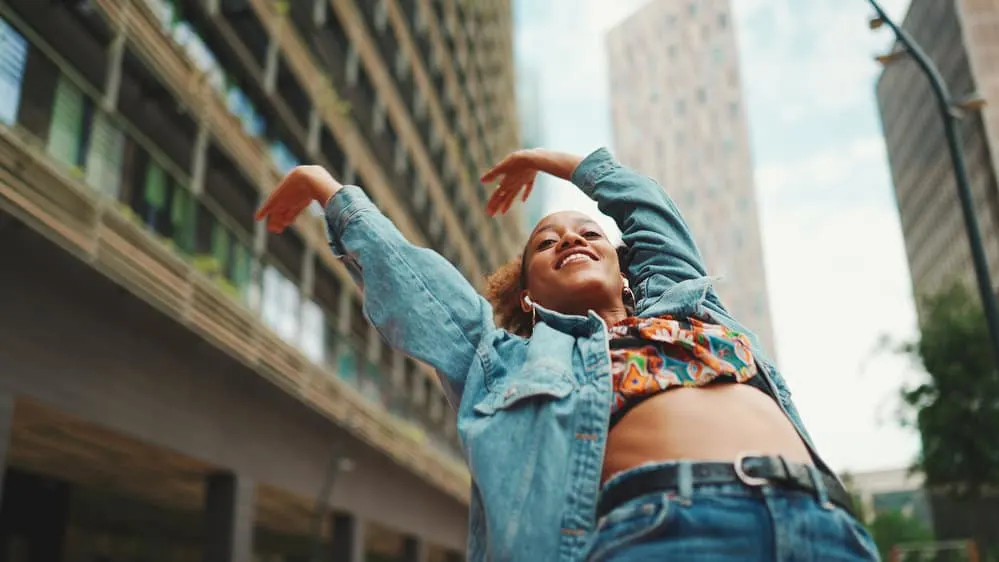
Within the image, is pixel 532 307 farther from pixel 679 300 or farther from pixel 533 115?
pixel 533 115

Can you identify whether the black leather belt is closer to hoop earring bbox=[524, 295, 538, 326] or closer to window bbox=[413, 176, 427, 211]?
hoop earring bbox=[524, 295, 538, 326]

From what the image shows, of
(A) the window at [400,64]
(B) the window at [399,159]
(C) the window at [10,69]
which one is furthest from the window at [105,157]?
(A) the window at [400,64]

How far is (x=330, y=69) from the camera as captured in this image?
2184 centimetres

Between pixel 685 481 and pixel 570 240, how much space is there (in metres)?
0.95

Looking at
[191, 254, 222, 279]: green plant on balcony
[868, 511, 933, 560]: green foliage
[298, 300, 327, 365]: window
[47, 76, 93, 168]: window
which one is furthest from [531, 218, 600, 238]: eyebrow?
[868, 511, 933, 560]: green foliage

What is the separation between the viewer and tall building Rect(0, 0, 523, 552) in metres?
8.49

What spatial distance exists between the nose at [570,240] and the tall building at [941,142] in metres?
26.6

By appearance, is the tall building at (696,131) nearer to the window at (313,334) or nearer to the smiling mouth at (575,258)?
the window at (313,334)

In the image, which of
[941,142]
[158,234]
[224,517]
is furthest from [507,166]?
[941,142]

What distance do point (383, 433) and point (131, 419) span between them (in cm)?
786

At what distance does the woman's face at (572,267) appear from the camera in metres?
2.54

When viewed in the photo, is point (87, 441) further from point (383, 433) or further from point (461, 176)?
point (461, 176)

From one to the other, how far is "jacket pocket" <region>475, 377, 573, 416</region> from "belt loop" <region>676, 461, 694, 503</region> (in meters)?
0.33

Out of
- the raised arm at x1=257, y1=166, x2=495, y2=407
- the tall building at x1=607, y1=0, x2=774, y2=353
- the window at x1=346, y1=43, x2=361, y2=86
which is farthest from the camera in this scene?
the tall building at x1=607, y1=0, x2=774, y2=353
